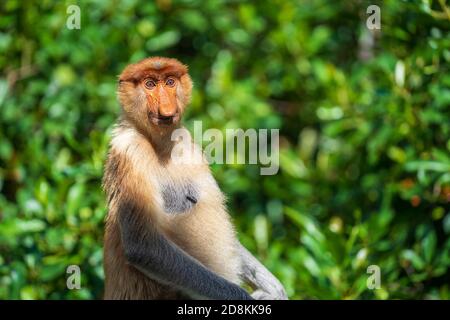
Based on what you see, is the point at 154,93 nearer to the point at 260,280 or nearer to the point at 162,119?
the point at 162,119

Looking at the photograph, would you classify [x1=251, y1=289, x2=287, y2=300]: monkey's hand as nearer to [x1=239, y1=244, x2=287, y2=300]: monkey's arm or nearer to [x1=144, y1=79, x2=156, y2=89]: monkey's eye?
[x1=239, y1=244, x2=287, y2=300]: monkey's arm

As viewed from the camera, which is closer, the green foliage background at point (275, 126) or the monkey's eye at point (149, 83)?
the monkey's eye at point (149, 83)

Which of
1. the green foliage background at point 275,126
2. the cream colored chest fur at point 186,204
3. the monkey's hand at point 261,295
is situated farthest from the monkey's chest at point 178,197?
the green foliage background at point 275,126

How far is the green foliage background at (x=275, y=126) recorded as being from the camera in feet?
16.0

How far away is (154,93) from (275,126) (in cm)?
Answer: 305

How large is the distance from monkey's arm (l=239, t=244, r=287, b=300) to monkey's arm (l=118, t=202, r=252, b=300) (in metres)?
0.33

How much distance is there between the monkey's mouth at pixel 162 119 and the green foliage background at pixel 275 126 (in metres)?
1.40

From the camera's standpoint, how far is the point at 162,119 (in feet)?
12.0

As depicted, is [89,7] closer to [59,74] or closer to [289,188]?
[59,74]

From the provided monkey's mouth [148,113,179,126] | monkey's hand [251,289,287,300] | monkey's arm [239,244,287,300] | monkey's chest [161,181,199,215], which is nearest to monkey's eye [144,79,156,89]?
monkey's mouth [148,113,179,126]

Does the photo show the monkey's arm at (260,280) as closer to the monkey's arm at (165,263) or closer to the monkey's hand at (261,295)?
the monkey's hand at (261,295)

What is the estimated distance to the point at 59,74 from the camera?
20.1 ft
